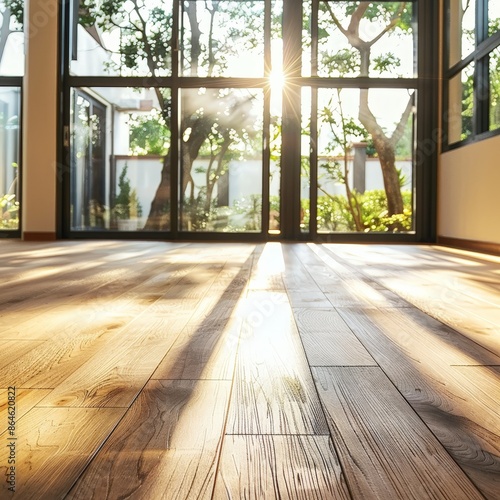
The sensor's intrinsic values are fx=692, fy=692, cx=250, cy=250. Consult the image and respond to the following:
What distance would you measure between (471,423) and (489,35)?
4.54 meters

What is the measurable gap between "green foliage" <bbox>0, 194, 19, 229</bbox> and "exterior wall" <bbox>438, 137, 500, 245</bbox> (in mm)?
3738

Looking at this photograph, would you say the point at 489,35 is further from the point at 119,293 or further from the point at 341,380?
the point at 341,380

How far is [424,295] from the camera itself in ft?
7.65

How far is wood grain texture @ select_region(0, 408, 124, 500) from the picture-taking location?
69 centimetres

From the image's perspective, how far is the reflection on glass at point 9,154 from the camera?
6.17m

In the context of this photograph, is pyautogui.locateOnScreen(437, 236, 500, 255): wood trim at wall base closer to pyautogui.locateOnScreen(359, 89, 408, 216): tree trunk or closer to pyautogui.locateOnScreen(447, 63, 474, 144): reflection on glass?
pyautogui.locateOnScreen(359, 89, 408, 216): tree trunk

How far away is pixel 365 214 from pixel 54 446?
5417mm

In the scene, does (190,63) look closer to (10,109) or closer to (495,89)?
(10,109)

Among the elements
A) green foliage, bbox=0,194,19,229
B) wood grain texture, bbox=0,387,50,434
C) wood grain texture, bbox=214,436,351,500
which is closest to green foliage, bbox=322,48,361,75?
green foliage, bbox=0,194,19,229

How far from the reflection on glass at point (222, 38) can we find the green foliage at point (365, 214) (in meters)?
1.29

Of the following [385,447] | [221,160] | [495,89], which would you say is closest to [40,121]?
[221,160]

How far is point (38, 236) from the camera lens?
19.6 ft

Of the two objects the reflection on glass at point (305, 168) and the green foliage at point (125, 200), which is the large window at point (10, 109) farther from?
the reflection on glass at point (305, 168)

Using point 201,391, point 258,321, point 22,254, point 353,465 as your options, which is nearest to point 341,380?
point 201,391
